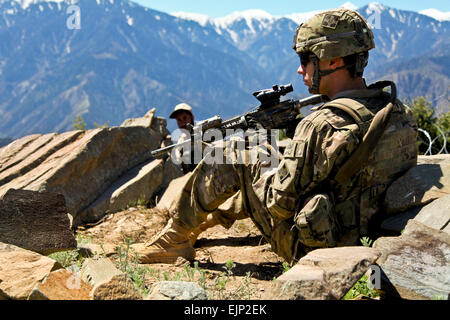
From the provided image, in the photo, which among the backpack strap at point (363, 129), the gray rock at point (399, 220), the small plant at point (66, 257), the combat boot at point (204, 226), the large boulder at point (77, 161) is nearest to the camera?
the backpack strap at point (363, 129)

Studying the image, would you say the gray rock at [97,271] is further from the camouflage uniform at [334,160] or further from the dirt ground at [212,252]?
the camouflage uniform at [334,160]

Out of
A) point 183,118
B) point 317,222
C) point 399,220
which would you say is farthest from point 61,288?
point 183,118

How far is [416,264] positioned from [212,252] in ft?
11.0

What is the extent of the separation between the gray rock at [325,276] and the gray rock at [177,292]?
0.41 metres

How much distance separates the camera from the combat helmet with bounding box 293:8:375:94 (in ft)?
11.5

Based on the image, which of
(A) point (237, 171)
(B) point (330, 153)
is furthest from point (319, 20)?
(A) point (237, 171)

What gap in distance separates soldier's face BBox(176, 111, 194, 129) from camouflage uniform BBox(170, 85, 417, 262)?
494 centimetres

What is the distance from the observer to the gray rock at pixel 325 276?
2.25m

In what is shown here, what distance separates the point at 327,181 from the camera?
3.46m

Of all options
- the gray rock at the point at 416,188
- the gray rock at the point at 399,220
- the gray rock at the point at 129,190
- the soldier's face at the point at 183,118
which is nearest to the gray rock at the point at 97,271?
the gray rock at the point at 399,220

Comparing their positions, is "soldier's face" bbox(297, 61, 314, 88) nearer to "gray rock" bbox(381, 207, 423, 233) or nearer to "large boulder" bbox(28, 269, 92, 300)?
"gray rock" bbox(381, 207, 423, 233)

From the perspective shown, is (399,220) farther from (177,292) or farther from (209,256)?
(209,256)

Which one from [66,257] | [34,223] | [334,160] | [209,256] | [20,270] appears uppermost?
[334,160]

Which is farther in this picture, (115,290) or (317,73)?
(317,73)
